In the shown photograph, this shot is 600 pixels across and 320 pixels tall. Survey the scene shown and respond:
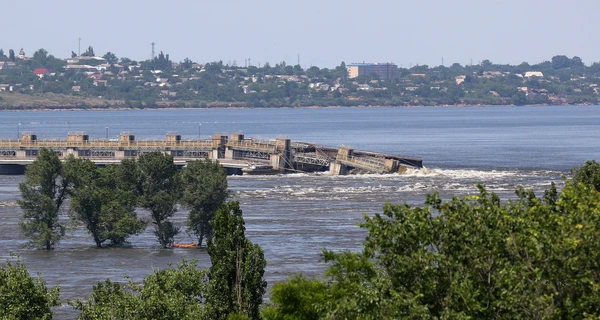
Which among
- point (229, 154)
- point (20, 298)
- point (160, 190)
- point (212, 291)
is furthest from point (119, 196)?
point (229, 154)

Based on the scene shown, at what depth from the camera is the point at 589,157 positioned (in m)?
133

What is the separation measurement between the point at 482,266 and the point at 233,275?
11.5 meters

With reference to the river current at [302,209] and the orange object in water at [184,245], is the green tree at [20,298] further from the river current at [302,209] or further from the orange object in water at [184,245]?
the orange object in water at [184,245]

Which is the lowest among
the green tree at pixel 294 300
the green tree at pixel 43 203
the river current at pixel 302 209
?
the river current at pixel 302 209


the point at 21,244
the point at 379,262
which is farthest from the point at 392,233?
the point at 21,244

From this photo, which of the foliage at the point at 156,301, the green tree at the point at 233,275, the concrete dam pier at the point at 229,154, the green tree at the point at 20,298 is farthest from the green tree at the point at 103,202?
the concrete dam pier at the point at 229,154

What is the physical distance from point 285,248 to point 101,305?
93.5 feet

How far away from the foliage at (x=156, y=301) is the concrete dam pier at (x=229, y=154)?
246 ft

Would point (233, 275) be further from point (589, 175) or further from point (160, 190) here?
Result: point (160, 190)

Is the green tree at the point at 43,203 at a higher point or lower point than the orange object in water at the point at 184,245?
higher

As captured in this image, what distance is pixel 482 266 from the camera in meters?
23.5

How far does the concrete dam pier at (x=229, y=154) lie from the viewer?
364 feet

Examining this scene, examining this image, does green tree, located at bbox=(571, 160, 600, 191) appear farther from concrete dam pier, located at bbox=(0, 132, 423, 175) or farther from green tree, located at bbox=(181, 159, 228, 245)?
concrete dam pier, located at bbox=(0, 132, 423, 175)

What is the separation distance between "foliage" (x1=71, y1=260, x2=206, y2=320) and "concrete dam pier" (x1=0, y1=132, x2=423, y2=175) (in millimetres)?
75002
